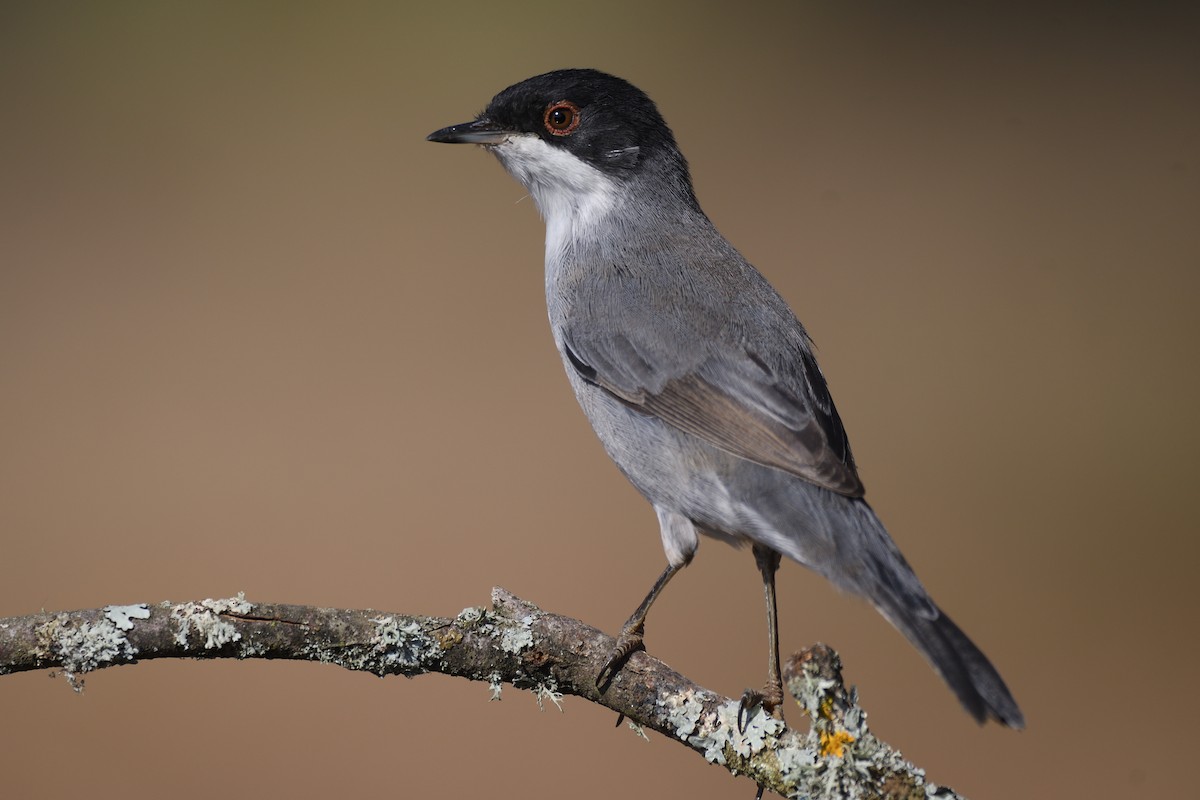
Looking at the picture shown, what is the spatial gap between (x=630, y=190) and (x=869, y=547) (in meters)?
1.53

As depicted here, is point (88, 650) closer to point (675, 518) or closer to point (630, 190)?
point (675, 518)

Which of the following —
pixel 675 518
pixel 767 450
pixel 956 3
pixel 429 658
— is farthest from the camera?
pixel 956 3

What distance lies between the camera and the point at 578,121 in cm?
346

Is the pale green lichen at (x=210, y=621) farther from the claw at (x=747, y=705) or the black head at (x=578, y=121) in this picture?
the black head at (x=578, y=121)

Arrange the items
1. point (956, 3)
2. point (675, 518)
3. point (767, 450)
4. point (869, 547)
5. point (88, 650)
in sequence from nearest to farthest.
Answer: point (88, 650) < point (869, 547) < point (767, 450) < point (675, 518) < point (956, 3)

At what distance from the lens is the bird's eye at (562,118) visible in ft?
11.3

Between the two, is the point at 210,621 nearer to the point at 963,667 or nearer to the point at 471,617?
the point at 471,617

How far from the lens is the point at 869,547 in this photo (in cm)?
251

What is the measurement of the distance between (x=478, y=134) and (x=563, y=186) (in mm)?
333

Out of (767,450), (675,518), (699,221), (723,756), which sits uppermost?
(699,221)

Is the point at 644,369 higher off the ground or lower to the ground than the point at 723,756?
higher

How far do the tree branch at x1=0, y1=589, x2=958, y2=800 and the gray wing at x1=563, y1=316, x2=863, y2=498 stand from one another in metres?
0.62

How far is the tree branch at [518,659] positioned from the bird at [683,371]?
0.40 ft

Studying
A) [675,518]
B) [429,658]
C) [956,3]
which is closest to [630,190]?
[675,518]
